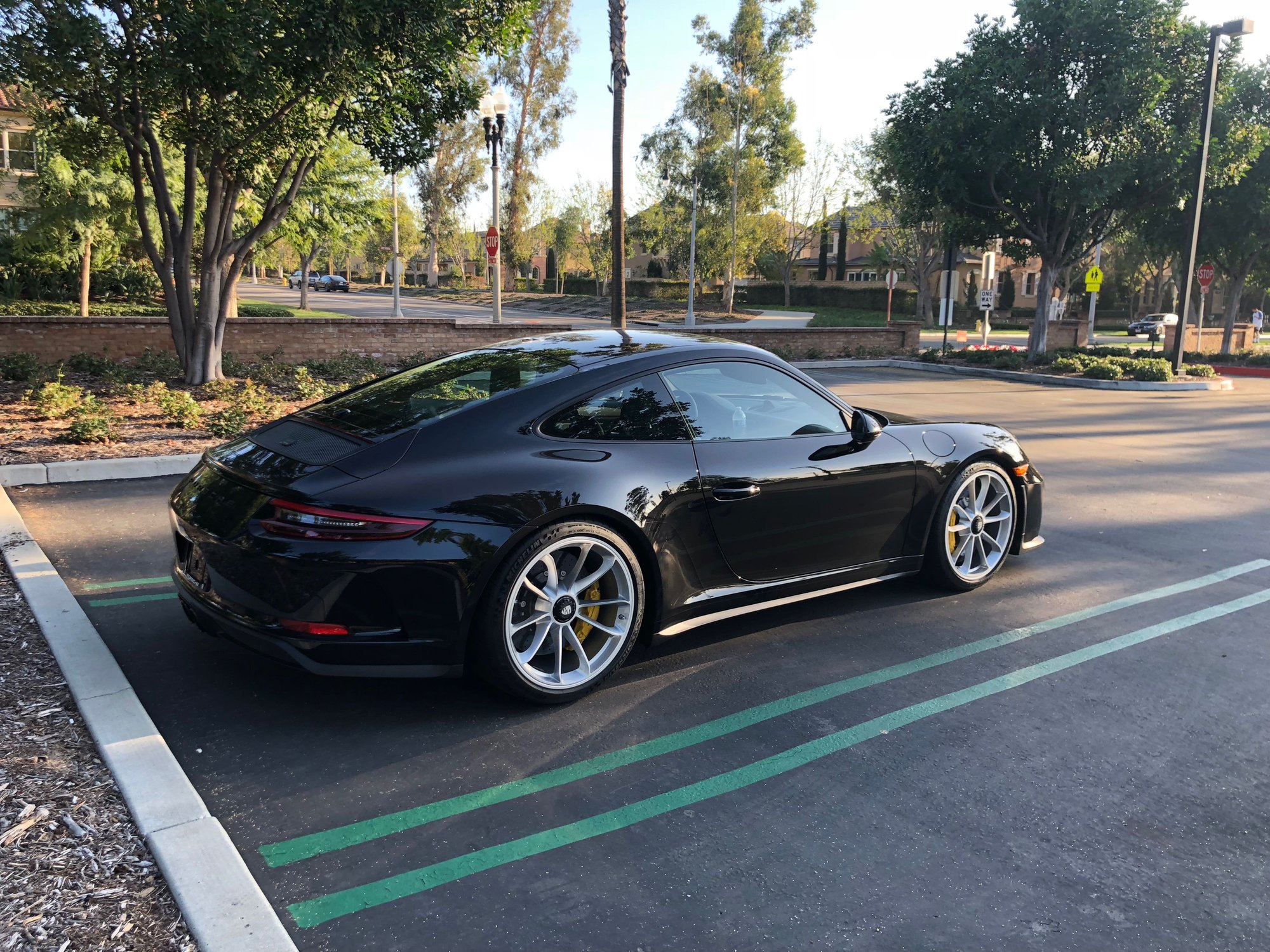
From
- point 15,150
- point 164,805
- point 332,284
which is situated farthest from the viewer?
point 332,284

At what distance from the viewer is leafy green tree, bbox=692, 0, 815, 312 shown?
38531mm

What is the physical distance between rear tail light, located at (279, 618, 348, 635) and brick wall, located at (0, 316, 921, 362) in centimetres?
825

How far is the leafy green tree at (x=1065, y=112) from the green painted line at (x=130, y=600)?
70.2 ft

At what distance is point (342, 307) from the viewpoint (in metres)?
45.0

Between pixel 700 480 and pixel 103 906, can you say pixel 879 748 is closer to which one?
pixel 700 480

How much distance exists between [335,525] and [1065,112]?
73.6ft

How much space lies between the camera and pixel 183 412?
9328mm

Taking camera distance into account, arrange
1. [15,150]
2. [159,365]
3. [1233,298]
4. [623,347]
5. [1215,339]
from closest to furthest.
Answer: [623,347], [159,365], [1233,298], [1215,339], [15,150]

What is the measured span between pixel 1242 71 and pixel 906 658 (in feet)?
94.5

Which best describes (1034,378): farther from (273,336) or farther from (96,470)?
(96,470)

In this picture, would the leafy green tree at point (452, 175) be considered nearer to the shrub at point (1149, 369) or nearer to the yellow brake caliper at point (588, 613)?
the shrub at point (1149, 369)

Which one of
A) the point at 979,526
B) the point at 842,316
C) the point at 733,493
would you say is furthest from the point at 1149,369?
the point at 842,316

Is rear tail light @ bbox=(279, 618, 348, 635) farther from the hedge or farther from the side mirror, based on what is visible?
the hedge

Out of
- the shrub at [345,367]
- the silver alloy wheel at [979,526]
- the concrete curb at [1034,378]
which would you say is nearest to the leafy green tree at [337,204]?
the shrub at [345,367]
